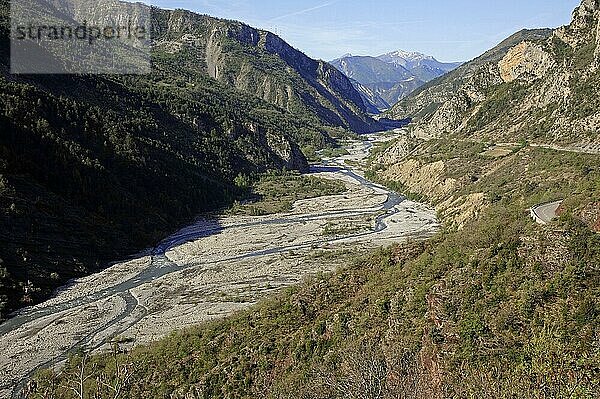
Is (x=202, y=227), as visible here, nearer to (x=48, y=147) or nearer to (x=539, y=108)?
(x=48, y=147)

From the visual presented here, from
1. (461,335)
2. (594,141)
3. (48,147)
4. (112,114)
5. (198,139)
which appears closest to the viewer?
(461,335)

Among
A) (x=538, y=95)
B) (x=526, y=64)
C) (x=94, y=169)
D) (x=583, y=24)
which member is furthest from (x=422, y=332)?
(x=526, y=64)

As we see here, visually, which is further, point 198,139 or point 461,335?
point 198,139

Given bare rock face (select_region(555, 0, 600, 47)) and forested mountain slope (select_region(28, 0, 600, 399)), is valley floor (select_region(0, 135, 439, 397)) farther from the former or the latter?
bare rock face (select_region(555, 0, 600, 47))

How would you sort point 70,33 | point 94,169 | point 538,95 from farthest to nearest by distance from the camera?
point 70,33
point 538,95
point 94,169

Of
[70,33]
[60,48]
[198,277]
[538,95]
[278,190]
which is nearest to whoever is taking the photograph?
[198,277]

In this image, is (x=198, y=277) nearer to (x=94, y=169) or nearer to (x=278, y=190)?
(x=94, y=169)

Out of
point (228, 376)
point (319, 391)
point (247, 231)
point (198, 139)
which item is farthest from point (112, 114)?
point (319, 391)
